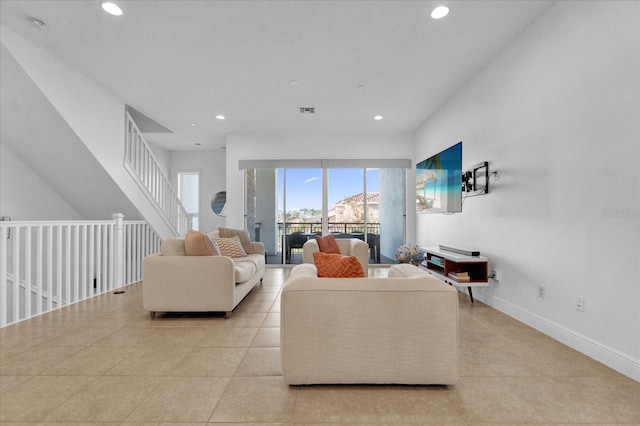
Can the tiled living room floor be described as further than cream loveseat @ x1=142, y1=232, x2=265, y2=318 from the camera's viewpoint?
No

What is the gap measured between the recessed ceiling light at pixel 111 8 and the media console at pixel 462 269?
3598 millimetres

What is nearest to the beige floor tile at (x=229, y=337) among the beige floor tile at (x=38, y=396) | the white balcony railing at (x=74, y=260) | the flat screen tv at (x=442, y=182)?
the beige floor tile at (x=38, y=396)

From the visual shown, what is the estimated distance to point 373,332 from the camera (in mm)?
1597

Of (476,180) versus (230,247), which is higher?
(476,180)

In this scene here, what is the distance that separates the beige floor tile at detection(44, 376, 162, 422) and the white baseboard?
264 centimetres

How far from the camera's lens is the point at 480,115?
3.42 meters

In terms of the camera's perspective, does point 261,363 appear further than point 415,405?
Yes

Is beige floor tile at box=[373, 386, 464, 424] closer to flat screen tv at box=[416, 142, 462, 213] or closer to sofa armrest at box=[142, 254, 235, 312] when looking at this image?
sofa armrest at box=[142, 254, 235, 312]

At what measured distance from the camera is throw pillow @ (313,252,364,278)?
178cm

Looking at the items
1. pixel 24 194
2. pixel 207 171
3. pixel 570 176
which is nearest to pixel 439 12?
pixel 570 176

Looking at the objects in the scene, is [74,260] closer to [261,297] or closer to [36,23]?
[261,297]

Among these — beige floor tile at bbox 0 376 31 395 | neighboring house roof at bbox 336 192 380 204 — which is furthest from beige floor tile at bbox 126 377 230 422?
neighboring house roof at bbox 336 192 380 204

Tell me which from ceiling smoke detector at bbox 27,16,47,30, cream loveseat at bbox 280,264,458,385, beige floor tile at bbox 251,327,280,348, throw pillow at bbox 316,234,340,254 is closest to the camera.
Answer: cream loveseat at bbox 280,264,458,385

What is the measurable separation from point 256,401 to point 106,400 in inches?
29.1
